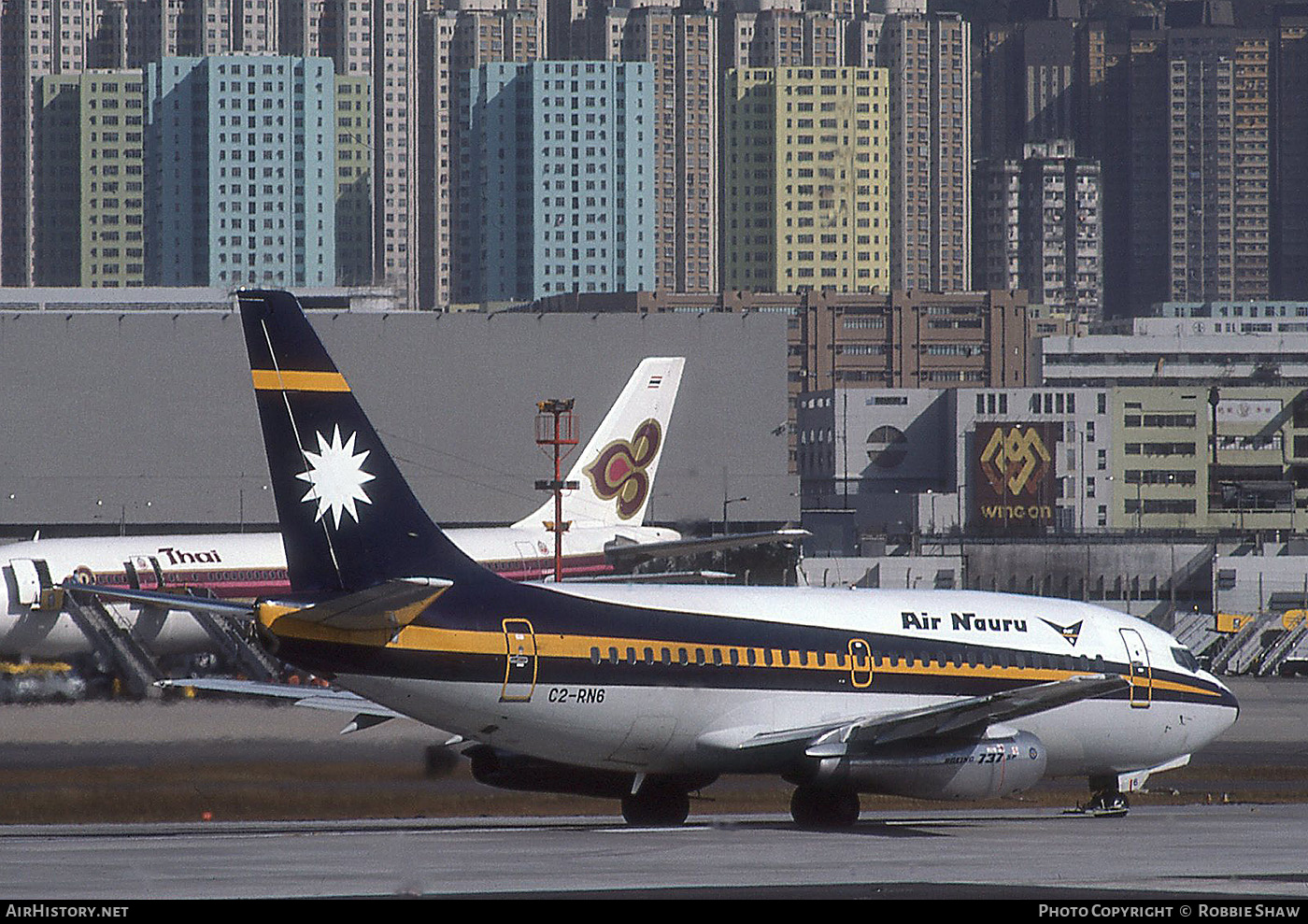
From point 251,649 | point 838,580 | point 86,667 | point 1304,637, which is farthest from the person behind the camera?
point 838,580

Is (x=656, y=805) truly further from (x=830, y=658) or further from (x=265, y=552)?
(x=265, y=552)

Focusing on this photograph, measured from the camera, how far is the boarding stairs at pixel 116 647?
2009 inches

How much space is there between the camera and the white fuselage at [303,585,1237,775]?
102 ft

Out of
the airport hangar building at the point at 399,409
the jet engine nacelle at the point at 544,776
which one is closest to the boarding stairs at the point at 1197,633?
the airport hangar building at the point at 399,409

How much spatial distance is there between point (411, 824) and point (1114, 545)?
13207 cm

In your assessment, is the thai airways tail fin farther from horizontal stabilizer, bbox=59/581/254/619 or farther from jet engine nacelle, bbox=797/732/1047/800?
jet engine nacelle, bbox=797/732/1047/800

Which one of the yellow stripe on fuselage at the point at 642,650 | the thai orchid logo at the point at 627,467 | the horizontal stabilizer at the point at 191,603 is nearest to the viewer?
the yellow stripe on fuselage at the point at 642,650

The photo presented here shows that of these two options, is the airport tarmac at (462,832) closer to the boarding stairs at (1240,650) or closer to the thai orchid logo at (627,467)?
the thai orchid logo at (627,467)

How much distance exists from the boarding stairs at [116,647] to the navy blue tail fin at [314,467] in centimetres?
1922

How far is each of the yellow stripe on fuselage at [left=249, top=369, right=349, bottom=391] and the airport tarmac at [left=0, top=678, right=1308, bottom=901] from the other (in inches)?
262

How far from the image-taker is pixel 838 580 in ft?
476

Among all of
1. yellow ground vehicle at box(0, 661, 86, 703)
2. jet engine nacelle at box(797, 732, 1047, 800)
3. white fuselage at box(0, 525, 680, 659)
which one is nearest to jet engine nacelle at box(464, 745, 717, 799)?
jet engine nacelle at box(797, 732, 1047, 800)
